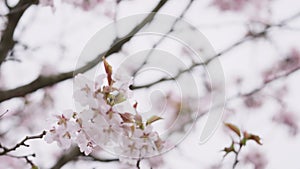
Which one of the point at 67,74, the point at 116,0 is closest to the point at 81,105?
the point at 67,74

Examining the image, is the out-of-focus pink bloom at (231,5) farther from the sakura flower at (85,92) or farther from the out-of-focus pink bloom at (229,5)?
the sakura flower at (85,92)

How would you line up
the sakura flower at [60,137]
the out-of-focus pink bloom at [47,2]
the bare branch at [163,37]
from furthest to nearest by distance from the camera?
the out-of-focus pink bloom at [47,2] < the bare branch at [163,37] < the sakura flower at [60,137]

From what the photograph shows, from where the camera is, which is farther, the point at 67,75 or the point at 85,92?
the point at 67,75

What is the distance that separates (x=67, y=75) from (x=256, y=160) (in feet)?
6.98

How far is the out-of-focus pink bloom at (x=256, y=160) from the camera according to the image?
10.5 ft

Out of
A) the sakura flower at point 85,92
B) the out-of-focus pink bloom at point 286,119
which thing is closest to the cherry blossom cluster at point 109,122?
the sakura flower at point 85,92

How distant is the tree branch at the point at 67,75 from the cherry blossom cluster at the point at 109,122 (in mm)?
379

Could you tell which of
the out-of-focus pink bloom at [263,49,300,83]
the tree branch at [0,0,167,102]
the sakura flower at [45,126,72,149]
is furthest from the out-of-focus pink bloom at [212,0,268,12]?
the sakura flower at [45,126,72,149]

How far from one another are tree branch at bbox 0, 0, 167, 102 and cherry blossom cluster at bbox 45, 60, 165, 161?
0.38m

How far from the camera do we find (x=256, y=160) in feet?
10.8

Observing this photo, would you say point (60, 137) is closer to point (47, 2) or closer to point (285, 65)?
point (47, 2)

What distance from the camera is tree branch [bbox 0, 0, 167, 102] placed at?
1388 millimetres

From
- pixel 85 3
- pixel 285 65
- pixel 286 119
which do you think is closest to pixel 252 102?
pixel 285 65

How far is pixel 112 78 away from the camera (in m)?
0.98
